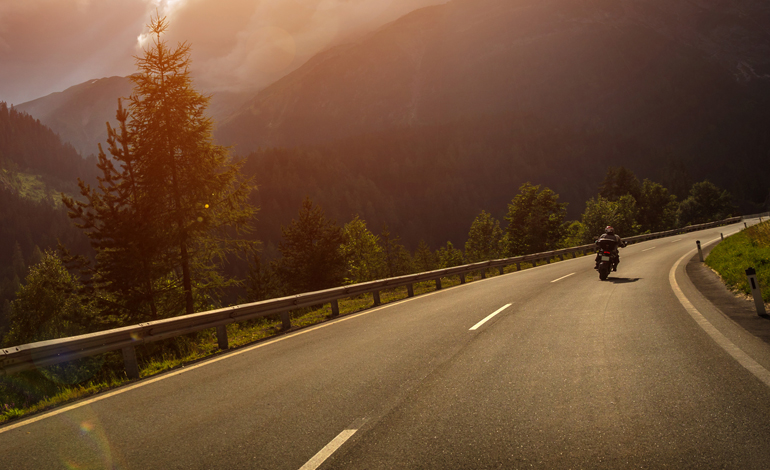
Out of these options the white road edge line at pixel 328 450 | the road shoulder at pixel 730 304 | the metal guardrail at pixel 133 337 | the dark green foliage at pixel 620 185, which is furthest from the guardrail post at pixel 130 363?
the dark green foliage at pixel 620 185

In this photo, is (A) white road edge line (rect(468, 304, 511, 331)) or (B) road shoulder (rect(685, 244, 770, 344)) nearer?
(B) road shoulder (rect(685, 244, 770, 344))

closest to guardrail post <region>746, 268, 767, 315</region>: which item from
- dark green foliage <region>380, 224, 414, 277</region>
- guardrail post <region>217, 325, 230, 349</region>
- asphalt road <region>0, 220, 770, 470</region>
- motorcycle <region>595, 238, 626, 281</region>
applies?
asphalt road <region>0, 220, 770, 470</region>

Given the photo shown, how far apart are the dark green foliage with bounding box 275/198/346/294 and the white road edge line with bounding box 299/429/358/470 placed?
110ft

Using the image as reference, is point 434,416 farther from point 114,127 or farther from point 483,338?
point 114,127

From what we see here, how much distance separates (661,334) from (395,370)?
3988 millimetres

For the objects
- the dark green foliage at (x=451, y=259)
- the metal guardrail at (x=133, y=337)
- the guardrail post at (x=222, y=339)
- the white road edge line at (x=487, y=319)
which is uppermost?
the metal guardrail at (x=133, y=337)

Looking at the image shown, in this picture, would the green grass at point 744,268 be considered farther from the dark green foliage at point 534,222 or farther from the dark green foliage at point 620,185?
the dark green foliage at point 620,185

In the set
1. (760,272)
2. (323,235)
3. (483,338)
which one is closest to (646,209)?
(323,235)

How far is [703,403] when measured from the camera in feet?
11.5

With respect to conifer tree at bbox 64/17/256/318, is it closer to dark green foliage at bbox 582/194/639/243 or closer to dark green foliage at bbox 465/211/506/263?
dark green foliage at bbox 582/194/639/243

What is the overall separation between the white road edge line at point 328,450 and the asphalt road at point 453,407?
0.05 ft

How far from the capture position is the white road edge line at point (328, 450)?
291 cm

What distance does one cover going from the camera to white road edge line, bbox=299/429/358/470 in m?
2.91

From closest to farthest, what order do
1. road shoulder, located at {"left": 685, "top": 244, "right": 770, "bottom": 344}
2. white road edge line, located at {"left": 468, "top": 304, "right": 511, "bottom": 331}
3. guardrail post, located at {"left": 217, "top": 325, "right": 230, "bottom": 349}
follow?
road shoulder, located at {"left": 685, "top": 244, "right": 770, "bottom": 344} < white road edge line, located at {"left": 468, "top": 304, "right": 511, "bottom": 331} < guardrail post, located at {"left": 217, "top": 325, "right": 230, "bottom": 349}
